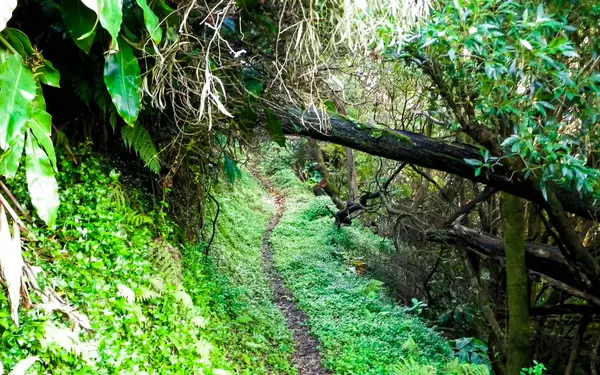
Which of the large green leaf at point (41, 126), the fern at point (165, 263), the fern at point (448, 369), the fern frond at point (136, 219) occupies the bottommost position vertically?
the fern at point (448, 369)

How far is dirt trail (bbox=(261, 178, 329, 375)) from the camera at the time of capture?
5926 millimetres

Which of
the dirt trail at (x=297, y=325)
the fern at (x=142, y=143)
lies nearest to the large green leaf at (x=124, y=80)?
the fern at (x=142, y=143)

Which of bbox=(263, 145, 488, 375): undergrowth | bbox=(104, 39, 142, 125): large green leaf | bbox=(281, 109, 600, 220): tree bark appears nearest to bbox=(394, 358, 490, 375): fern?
bbox=(263, 145, 488, 375): undergrowth

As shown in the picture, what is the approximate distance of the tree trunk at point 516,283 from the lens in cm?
501

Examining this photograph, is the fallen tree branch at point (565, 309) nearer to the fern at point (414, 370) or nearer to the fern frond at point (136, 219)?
the fern at point (414, 370)

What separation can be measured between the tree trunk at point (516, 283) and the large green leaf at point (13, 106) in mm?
4696

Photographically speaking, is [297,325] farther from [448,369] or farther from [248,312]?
[448,369]

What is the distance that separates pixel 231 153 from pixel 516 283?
3.56m

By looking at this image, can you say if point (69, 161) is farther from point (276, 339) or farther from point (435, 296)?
point (435, 296)

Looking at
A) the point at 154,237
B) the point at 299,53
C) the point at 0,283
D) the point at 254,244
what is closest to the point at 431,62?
the point at 299,53

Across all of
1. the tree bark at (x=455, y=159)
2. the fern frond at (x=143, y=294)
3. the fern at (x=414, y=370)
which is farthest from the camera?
the fern at (x=414, y=370)

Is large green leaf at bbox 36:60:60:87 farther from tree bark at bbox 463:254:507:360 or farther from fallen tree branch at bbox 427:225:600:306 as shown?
tree bark at bbox 463:254:507:360

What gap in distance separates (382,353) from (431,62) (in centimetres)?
403

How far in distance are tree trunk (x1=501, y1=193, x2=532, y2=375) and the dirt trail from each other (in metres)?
2.32
